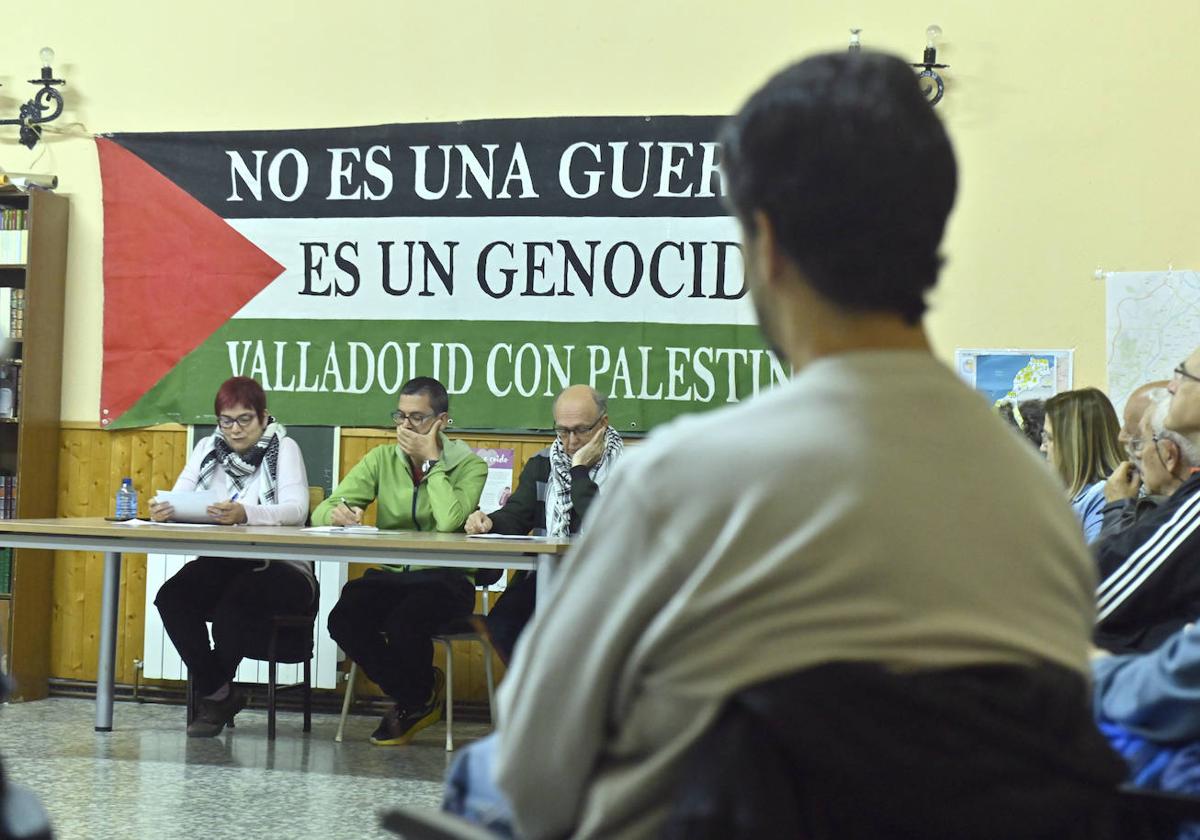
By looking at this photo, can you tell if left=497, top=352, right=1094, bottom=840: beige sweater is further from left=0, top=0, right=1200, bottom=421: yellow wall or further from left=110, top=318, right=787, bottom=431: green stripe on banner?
left=0, top=0, right=1200, bottom=421: yellow wall

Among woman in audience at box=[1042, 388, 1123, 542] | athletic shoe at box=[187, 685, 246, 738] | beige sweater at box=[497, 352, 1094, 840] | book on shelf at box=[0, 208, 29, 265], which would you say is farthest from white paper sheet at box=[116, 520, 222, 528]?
beige sweater at box=[497, 352, 1094, 840]

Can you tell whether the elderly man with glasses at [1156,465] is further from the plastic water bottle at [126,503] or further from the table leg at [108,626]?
the plastic water bottle at [126,503]

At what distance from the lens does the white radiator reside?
546 cm

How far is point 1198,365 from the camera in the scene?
2555mm

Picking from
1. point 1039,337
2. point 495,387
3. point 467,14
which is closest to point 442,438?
point 495,387

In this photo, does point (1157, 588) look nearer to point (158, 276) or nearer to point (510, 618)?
point (510, 618)

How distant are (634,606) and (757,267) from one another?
1.00ft

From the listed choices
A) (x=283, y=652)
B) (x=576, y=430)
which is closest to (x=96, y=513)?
(x=283, y=652)

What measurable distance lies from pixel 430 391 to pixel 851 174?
3.93 metres

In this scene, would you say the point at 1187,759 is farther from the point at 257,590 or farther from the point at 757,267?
the point at 257,590

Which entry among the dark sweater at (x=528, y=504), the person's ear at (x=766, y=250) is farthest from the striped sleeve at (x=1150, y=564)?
the dark sweater at (x=528, y=504)

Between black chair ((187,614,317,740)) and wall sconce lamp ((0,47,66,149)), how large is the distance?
2597 millimetres

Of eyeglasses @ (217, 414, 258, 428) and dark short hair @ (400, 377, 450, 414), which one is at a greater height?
dark short hair @ (400, 377, 450, 414)

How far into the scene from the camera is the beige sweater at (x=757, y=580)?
98cm
